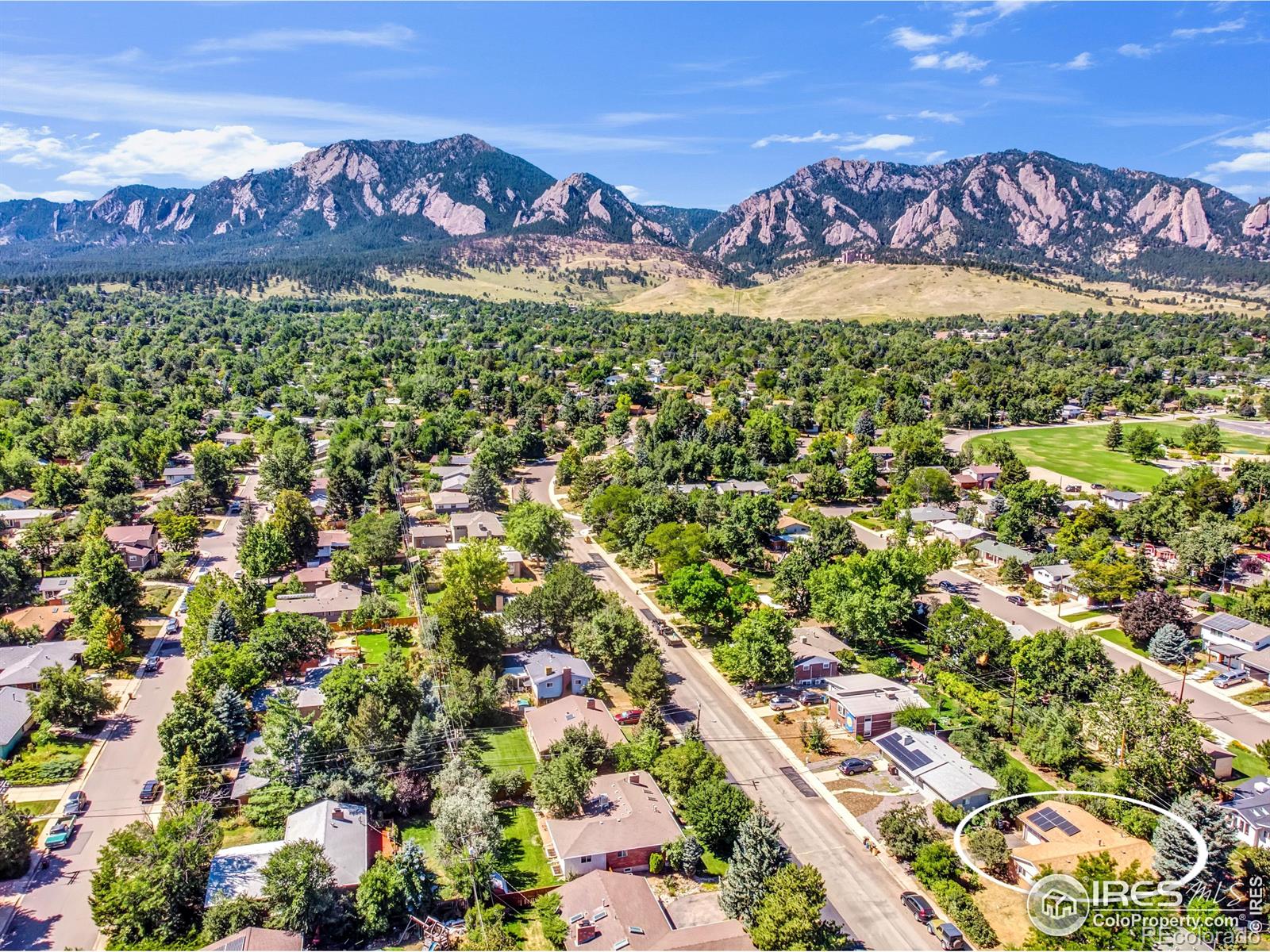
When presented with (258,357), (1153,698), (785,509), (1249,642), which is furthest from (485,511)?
(258,357)

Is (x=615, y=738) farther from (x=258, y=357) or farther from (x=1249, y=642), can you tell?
(x=258, y=357)

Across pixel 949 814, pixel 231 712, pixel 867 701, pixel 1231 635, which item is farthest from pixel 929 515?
pixel 231 712

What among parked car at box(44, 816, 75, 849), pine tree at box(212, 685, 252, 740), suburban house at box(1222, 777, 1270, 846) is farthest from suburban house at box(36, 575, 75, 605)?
suburban house at box(1222, 777, 1270, 846)

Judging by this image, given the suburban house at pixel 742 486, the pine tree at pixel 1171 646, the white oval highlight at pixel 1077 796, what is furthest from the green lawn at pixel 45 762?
the pine tree at pixel 1171 646

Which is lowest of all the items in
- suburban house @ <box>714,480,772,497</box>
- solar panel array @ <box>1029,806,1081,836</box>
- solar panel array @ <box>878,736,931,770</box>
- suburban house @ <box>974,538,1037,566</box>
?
solar panel array @ <box>1029,806,1081,836</box>

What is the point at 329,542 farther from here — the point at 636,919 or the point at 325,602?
the point at 636,919

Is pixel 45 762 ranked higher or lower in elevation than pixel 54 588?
lower

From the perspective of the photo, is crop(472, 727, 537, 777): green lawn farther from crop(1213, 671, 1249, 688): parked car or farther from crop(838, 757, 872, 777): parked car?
crop(1213, 671, 1249, 688): parked car
